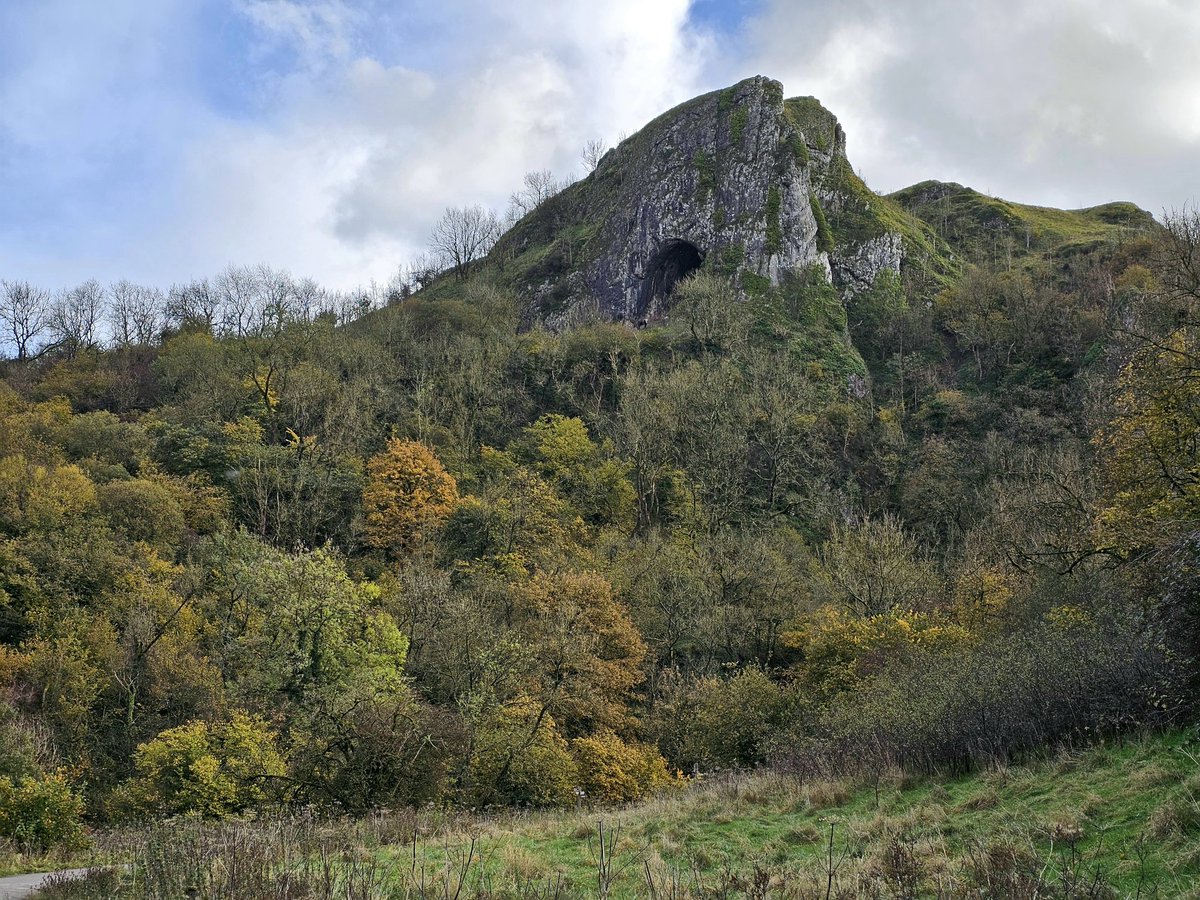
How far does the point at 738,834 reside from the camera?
38.0ft

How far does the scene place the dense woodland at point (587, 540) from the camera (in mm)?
17531

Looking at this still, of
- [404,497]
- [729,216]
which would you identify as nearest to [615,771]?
[404,497]

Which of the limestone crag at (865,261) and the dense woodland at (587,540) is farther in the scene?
the limestone crag at (865,261)

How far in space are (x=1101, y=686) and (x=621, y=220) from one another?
78.7m

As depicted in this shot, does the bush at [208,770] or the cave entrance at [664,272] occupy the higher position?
the cave entrance at [664,272]

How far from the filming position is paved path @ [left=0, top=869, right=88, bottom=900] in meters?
7.62

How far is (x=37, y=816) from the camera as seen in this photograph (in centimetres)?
1584

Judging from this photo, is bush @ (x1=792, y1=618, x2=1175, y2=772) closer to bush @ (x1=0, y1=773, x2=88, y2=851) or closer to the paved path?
the paved path

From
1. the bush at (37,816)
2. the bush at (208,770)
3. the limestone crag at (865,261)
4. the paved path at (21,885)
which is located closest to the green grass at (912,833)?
the paved path at (21,885)

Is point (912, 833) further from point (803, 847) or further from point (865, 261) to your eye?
point (865, 261)

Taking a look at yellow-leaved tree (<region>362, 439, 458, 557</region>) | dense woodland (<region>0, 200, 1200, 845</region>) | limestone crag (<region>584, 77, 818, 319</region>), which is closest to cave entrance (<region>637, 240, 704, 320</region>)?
limestone crag (<region>584, 77, 818, 319</region>)

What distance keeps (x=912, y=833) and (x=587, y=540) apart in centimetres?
3771

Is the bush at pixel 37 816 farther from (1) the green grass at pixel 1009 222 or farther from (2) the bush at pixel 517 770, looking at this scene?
(1) the green grass at pixel 1009 222

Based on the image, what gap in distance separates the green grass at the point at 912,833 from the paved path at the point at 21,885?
3733mm
